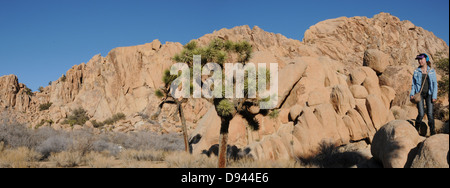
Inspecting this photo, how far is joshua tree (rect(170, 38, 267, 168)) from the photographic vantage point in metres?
9.73

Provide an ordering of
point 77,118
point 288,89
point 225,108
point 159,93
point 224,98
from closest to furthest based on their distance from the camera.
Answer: point 225,108 < point 224,98 < point 159,93 < point 288,89 < point 77,118

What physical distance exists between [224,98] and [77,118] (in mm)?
44599

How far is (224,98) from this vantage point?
32.5 ft

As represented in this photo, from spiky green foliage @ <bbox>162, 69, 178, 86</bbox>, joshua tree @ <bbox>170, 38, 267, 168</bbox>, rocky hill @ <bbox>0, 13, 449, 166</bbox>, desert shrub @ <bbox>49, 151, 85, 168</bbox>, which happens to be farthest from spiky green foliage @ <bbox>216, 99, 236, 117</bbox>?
desert shrub @ <bbox>49, 151, 85, 168</bbox>

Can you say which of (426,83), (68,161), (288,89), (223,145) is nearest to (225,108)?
(223,145)

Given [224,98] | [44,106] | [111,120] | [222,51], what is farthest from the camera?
[44,106]

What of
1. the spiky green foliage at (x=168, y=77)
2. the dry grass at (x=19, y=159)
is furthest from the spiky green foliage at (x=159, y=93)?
the dry grass at (x=19, y=159)

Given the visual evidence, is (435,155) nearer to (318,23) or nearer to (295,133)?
(295,133)

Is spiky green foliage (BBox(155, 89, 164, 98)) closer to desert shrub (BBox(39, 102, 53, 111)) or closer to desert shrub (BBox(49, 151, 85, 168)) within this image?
desert shrub (BBox(49, 151, 85, 168))

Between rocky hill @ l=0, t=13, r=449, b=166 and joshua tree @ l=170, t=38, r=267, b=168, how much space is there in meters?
A: 5.39

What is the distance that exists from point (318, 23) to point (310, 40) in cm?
706

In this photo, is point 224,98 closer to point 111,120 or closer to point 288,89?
point 288,89

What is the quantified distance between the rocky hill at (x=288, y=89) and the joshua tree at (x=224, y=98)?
5.39 meters

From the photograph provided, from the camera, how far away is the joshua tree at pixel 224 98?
9.73 meters
